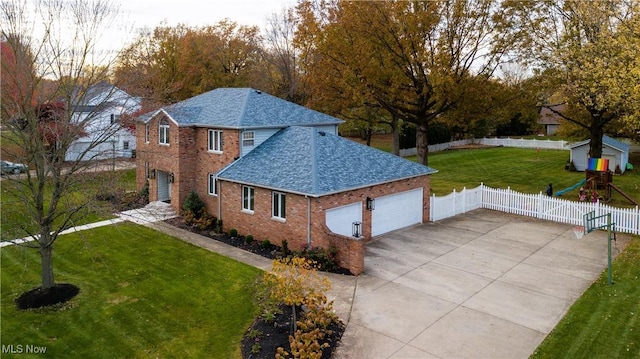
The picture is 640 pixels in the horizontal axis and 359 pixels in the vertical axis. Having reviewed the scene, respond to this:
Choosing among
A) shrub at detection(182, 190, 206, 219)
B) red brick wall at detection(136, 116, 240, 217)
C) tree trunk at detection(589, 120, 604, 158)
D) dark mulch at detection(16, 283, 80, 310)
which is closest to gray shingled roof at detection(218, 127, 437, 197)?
red brick wall at detection(136, 116, 240, 217)

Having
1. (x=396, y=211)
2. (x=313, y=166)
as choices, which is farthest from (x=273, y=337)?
(x=396, y=211)

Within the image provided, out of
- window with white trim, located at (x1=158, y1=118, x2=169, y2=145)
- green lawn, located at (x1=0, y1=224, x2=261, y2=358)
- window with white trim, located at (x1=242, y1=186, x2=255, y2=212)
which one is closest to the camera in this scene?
green lawn, located at (x1=0, y1=224, x2=261, y2=358)

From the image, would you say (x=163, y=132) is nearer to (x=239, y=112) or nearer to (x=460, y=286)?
(x=239, y=112)

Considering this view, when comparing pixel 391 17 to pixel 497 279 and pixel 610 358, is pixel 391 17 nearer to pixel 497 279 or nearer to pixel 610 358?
pixel 497 279

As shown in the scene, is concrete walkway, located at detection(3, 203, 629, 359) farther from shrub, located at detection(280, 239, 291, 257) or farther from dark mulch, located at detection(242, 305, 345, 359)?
shrub, located at detection(280, 239, 291, 257)

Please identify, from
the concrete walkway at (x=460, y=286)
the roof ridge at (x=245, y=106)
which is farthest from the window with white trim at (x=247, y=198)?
the roof ridge at (x=245, y=106)

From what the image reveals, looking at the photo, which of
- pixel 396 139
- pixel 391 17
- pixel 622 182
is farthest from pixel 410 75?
pixel 622 182
